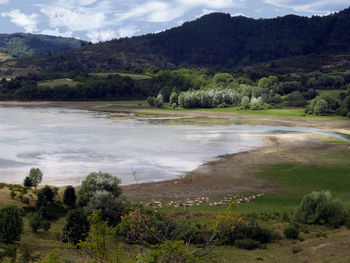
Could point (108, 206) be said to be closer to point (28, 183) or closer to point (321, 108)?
point (28, 183)

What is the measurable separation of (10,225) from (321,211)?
1011 inches

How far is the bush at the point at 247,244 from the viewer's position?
99.8 feet

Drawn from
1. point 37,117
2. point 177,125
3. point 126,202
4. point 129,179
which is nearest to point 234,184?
point 129,179

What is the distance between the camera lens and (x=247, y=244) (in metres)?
30.5

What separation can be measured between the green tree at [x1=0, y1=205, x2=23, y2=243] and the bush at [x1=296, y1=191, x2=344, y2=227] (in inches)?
936

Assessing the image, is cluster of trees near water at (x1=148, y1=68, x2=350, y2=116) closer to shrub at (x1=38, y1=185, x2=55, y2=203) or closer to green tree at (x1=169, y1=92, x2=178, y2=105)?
green tree at (x1=169, y1=92, x2=178, y2=105)

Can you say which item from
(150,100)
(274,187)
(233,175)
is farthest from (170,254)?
(150,100)

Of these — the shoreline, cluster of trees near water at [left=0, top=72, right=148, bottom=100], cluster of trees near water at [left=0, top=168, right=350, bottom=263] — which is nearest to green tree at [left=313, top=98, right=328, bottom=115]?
the shoreline

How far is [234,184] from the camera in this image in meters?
50.2

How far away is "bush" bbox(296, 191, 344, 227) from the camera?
36156 millimetres

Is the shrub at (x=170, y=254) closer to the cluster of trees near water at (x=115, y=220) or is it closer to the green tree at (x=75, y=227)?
the cluster of trees near water at (x=115, y=220)

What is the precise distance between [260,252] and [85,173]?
3071 centimetres

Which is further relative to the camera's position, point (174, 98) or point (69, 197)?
point (174, 98)

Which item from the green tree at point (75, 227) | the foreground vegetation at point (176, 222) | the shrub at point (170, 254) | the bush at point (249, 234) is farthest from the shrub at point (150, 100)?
the shrub at point (170, 254)
